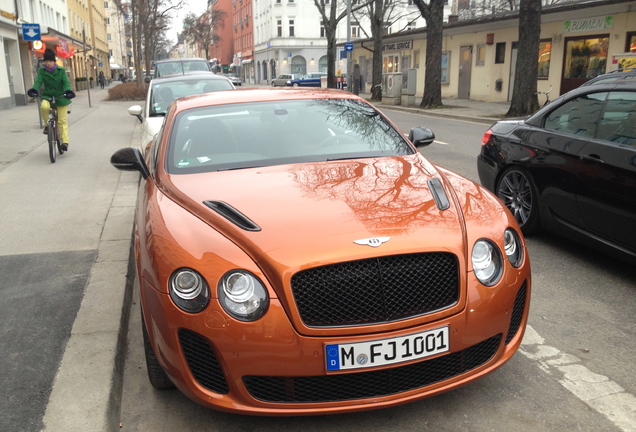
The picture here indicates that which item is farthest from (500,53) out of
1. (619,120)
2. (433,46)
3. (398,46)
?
(619,120)

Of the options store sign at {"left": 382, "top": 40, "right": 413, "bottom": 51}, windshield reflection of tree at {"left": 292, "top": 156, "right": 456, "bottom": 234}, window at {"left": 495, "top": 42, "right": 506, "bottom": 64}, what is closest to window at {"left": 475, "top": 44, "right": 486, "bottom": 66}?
window at {"left": 495, "top": 42, "right": 506, "bottom": 64}

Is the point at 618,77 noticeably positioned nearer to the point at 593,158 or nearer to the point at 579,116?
the point at 579,116

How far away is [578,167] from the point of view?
4977mm

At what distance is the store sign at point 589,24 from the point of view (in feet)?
74.9

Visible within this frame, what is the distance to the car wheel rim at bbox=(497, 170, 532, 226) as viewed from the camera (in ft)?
18.8

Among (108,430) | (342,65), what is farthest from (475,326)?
(342,65)

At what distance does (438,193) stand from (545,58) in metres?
25.8

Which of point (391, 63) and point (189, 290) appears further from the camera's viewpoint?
point (391, 63)

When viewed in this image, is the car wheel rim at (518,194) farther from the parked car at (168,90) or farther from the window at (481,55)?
the window at (481,55)

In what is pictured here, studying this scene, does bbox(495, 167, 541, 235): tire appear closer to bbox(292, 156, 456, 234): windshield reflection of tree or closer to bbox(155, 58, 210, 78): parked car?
bbox(292, 156, 456, 234): windshield reflection of tree

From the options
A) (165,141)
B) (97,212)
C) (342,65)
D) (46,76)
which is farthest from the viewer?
(342,65)

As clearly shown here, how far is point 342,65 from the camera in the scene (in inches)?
2795

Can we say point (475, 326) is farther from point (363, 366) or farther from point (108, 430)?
point (108, 430)

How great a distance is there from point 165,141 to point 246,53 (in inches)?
3831
